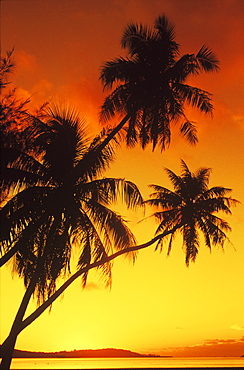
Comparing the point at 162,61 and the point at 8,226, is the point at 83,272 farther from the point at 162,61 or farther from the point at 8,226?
the point at 162,61

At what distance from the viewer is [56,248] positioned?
19672 millimetres

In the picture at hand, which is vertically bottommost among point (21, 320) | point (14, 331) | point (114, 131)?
point (14, 331)

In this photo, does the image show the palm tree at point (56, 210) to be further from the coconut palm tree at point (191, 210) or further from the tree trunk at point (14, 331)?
the coconut palm tree at point (191, 210)

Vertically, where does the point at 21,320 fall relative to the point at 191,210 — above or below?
below

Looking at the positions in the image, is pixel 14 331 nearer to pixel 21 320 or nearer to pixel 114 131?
pixel 21 320

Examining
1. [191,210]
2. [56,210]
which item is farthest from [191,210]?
[56,210]

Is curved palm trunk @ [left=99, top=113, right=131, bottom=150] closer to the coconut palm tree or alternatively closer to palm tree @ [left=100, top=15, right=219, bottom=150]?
palm tree @ [left=100, top=15, right=219, bottom=150]

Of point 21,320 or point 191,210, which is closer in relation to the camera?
point 21,320

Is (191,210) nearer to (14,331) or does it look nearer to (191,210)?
(191,210)

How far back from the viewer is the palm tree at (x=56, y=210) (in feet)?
61.2

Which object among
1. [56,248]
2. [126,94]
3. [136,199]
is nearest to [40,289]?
[56,248]

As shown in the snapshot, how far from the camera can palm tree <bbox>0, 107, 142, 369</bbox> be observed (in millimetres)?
18656

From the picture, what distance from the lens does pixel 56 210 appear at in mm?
19469

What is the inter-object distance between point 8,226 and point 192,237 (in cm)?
1442
